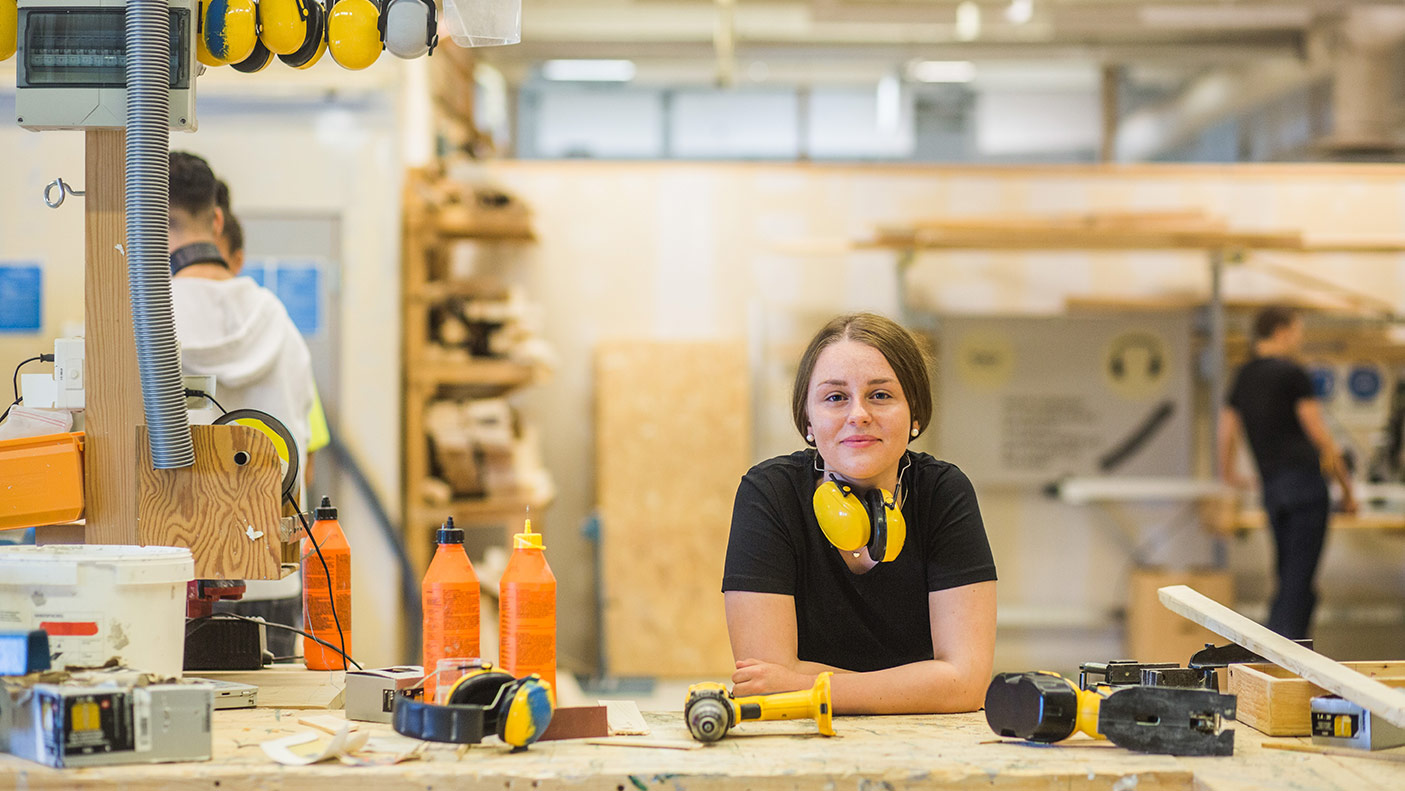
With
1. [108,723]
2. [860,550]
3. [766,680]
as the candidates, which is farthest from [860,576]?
[108,723]

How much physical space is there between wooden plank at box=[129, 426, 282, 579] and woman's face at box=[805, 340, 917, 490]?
0.91 meters

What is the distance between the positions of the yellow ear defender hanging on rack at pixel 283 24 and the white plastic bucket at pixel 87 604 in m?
0.87

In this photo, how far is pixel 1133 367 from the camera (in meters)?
6.06

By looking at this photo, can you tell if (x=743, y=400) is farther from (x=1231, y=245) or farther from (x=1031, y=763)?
(x=1031, y=763)

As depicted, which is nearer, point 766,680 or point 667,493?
point 766,680

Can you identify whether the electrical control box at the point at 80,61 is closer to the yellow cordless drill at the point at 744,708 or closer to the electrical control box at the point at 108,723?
the electrical control box at the point at 108,723

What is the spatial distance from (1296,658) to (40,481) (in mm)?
1881

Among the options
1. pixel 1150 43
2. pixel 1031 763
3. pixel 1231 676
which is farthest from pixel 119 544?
pixel 1150 43

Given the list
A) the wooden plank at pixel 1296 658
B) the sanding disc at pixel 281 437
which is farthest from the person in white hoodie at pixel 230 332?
the wooden plank at pixel 1296 658

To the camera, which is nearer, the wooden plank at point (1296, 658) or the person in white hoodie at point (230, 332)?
the wooden plank at point (1296, 658)

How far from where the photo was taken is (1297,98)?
612cm

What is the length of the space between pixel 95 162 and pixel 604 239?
14.2ft

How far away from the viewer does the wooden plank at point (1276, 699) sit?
168 centimetres

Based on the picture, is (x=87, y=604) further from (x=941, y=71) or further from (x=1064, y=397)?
(x=941, y=71)
